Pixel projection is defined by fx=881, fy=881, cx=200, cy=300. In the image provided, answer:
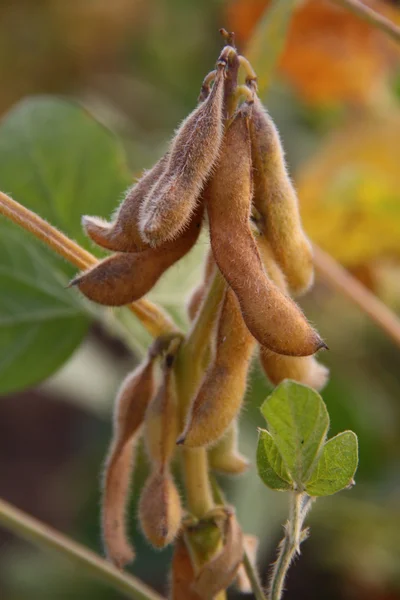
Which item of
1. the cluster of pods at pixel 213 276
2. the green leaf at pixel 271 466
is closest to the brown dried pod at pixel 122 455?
the cluster of pods at pixel 213 276

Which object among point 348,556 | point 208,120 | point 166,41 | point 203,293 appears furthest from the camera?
point 166,41

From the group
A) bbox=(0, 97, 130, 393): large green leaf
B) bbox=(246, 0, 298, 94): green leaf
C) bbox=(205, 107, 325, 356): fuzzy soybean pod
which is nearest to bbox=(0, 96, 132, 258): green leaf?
bbox=(0, 97, 130, 393): large green leaf

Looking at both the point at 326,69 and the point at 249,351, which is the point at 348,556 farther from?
the point at 249,351

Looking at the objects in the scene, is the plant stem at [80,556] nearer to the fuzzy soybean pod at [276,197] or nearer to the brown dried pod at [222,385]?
the brown dried pod at [222,385]

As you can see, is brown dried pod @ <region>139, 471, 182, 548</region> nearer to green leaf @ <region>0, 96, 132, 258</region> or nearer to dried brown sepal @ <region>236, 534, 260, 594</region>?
dried brown sepal @ <region>236, 534, 260, 594</region>

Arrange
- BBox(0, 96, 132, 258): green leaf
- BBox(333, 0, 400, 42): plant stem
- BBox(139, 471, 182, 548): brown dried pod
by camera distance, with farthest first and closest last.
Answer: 1. BBox(0, 96, 132, 258): green leaf
2. BBox(333, 0, 400, 42): plant stem
3. BBox(139, 471, 182, 548): brown dried pod

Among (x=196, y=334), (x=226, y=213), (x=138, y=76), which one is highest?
(x=226, y=213)

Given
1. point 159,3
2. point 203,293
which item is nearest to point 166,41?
point 159,3
